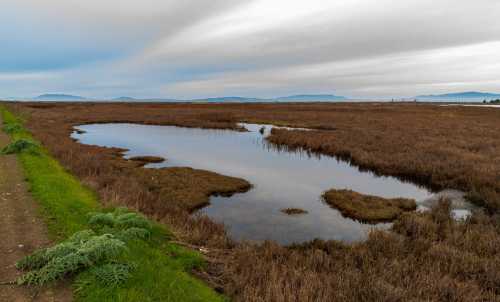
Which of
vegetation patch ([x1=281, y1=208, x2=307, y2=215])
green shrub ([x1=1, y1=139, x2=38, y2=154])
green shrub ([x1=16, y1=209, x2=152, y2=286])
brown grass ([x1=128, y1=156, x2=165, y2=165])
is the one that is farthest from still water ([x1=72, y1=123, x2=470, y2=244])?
green shrub ([x1=1, y1=139, x2=38, y2=154])

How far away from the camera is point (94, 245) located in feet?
20.4

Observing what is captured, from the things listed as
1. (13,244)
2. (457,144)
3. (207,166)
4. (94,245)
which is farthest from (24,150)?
(457,144)

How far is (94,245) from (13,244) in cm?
278

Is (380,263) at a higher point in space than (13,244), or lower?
lower

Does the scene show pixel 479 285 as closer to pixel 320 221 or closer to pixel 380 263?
pixel 380 263

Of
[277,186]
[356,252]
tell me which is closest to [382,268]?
[356,252]

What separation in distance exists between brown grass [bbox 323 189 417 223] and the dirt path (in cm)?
1191

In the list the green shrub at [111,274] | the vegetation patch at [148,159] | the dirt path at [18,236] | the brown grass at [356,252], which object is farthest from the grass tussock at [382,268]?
the vegetation patch at [148,159]

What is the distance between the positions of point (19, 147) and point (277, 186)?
686 inches

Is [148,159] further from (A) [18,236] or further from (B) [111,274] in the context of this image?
(B) [111,274]

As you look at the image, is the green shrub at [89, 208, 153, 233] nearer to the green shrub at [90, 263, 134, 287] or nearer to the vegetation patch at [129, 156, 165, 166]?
the green shrub at [90, 263, 134, 287]

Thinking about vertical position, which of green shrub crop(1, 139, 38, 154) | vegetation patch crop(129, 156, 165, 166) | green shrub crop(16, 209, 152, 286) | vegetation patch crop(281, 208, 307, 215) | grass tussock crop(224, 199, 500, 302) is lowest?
vegetation patch crop(281, 208, 307, 215)

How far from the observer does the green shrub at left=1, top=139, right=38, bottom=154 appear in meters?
19.2

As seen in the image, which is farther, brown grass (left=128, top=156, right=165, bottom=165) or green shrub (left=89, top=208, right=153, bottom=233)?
brown grass (left=128, top=156, right=165, bottom=165)
